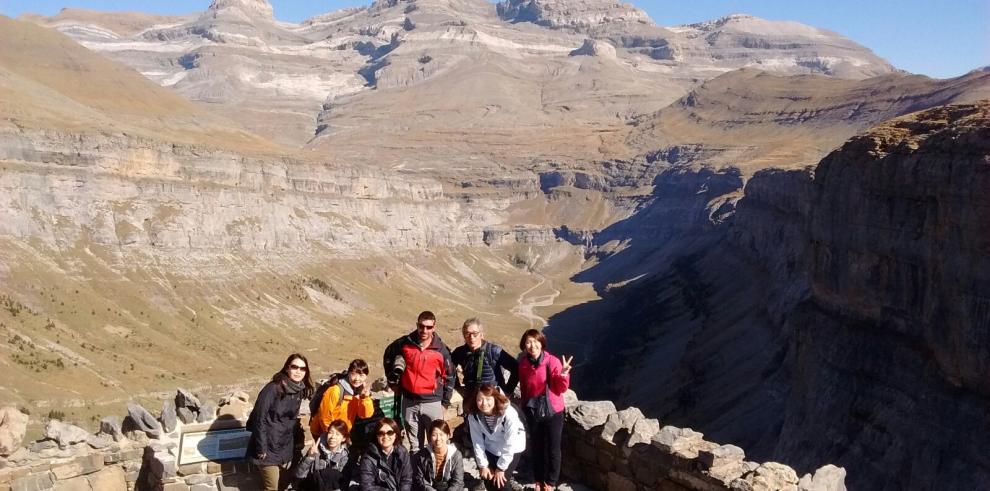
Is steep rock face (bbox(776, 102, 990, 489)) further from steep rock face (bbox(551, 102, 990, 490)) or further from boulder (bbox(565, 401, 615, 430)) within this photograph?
boulder (bbox(565, 401, 615, 430))

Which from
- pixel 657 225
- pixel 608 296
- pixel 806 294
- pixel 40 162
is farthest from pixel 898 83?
pixel 40 162

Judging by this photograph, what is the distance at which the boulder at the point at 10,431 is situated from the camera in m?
16.3

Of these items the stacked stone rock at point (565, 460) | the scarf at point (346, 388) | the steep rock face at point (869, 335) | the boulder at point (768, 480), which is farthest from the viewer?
the steep rock face at point (869, 335)

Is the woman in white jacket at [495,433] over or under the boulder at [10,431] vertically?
over

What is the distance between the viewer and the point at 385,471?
12508 millimetres

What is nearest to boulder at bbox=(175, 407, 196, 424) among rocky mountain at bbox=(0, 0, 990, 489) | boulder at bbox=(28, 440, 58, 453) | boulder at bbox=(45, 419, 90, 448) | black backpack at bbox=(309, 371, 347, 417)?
boulder at bbox=(45, 419, 90, 448)

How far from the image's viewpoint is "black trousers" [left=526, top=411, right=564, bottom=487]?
46.3 ft

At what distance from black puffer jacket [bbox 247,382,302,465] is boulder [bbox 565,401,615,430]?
223 inches

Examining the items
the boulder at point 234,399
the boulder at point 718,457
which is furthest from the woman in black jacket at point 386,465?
the boulder at point 234,399

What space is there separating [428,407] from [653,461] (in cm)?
449

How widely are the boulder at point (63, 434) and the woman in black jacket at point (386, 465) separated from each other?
842 cm

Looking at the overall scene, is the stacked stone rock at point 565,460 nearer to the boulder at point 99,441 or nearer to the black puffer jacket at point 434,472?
the boulder at point 99,441

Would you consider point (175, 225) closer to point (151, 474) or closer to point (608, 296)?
point (608, 296)

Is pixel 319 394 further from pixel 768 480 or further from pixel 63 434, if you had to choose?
pixel 768 480
